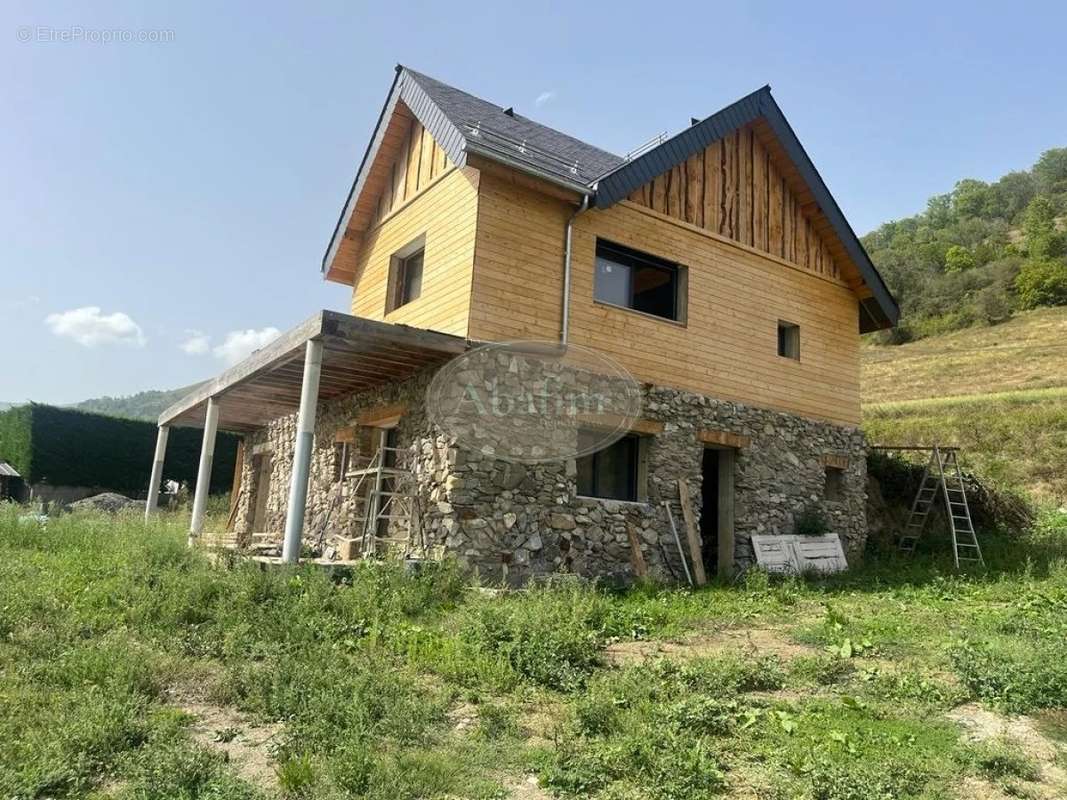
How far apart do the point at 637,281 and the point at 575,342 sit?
1.97 m

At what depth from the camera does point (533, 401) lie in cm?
944

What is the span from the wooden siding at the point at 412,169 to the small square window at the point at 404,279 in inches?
33.3

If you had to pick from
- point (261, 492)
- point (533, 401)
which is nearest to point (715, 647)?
point (533, 401)

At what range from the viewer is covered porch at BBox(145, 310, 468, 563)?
805cm

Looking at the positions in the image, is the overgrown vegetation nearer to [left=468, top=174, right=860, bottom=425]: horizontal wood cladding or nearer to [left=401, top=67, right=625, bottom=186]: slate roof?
[left=468, top=174, right=860, bottom=425]: horizontal wood cladding

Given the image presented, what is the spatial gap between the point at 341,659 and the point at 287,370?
573cm

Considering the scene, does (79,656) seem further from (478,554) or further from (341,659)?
(478,554)

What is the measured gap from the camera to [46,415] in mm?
20172

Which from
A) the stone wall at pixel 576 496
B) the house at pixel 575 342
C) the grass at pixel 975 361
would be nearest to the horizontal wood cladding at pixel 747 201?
the house at pixel 575 342

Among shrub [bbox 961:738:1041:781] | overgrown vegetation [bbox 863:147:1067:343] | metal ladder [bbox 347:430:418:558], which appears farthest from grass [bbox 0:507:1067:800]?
overgrown vegetation [bbox 863:147:1067:343]

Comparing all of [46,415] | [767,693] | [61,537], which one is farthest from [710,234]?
[46,415]

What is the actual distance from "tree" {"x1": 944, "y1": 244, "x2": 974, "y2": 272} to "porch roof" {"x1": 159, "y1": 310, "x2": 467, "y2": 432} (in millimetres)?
52964

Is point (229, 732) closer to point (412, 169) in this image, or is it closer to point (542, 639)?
point (542, 639)

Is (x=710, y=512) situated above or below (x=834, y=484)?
below
